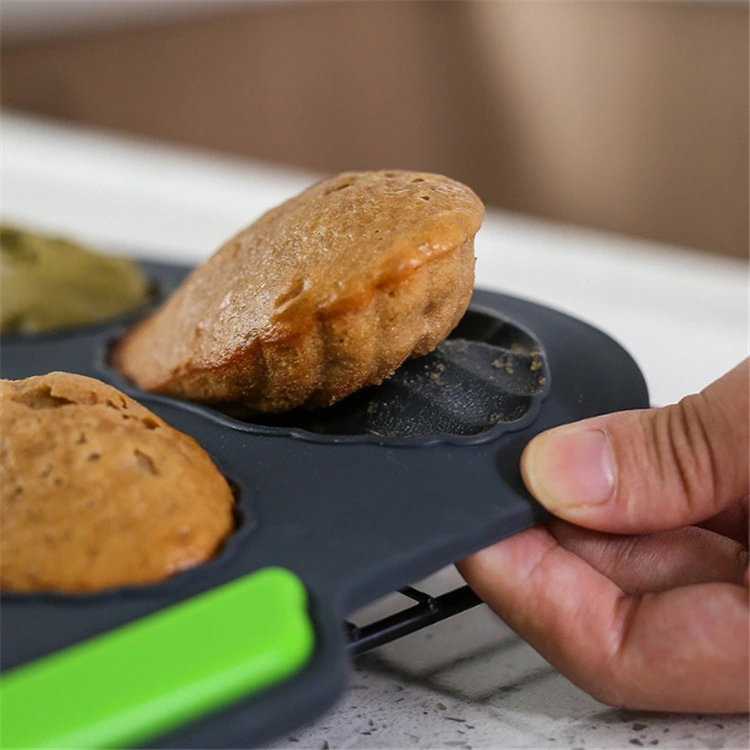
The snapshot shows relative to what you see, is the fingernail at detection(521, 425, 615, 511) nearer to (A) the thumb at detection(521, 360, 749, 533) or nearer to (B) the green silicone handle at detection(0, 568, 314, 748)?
(A) the thumb at detection(521, 360, 749, 533)

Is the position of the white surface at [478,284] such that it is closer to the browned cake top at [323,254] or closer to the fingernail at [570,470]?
the fingernail at [570,470]

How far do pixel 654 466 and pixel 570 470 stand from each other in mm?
69

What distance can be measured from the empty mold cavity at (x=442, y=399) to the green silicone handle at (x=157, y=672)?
0.27 m

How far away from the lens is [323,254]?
0.75 m

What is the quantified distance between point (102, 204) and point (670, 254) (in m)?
1.14

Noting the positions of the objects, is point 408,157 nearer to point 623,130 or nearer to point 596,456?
point 623,130

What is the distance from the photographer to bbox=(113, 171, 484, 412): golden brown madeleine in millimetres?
724

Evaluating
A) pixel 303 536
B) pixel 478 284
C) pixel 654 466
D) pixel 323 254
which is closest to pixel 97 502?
pixel 303 536

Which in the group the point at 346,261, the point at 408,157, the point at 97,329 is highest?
the point at 346,261

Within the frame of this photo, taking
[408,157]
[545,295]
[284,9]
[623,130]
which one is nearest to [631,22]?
[623,130]

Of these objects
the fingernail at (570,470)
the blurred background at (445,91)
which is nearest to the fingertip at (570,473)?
the fingernail at (570,470)

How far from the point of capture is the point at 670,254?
1758 mm

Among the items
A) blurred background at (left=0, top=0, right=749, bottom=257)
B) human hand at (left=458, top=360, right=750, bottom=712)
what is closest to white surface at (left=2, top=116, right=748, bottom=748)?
human hand at (left=458, top=360, right=750, bottom=712)

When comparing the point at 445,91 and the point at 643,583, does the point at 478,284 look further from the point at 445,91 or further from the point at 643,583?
A: the point at 445,91
